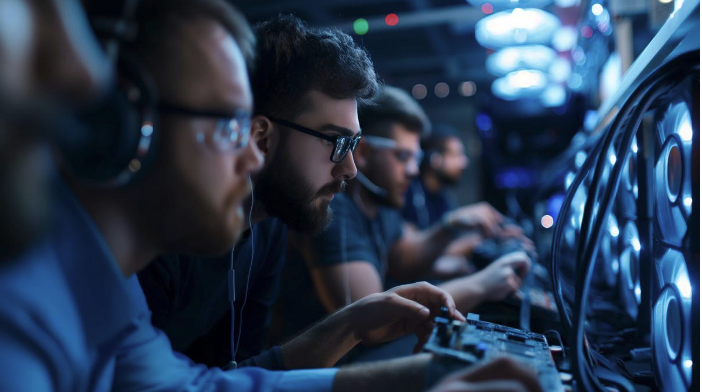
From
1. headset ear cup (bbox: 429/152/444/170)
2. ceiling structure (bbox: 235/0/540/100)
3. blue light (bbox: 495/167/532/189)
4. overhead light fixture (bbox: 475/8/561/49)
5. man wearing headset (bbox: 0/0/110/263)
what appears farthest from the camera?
blue light (bbox: 495/167/532/189)

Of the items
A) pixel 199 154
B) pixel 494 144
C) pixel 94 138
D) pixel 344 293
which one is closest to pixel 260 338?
pixel 344 293

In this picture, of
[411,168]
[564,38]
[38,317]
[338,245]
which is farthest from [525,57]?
[38,317]

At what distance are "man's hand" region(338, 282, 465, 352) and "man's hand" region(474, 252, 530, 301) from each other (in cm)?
43

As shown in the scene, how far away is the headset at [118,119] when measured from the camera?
441 mm

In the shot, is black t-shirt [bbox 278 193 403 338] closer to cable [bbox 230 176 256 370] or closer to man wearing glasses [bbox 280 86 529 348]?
man wearing glasses [bbox 280 86 529 348]

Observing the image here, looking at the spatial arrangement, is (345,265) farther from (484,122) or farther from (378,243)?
(484,122)

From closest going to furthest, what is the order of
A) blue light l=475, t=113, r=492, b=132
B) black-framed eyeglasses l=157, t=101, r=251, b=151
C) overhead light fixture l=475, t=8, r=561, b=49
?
black-framed eyeglasses l=157, t=101, r=251, b=151 → overhead light fixture l=475, t=8, r=561, b=49 → blue light l=475, t=113, r=492, b=132

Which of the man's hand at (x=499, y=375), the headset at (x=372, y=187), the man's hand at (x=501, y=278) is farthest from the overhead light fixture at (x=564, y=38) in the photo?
the man's hand at (x=499, y=375)

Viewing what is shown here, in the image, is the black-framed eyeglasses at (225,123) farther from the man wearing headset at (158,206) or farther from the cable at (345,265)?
the cable at (345,265)

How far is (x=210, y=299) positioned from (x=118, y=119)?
2.27 ft

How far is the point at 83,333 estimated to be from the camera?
1.76ft

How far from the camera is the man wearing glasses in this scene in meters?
1.28

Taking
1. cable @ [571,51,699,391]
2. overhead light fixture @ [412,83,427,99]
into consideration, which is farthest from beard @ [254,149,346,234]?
overhead light fixture @ [412,83,427,99]

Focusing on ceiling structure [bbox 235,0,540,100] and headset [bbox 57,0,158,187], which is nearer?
headset [bbox 57,0,158,187]
